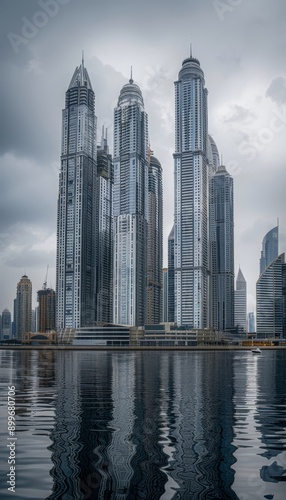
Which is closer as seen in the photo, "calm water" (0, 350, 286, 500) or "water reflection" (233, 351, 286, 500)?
"calm water" (0, 350, 286, 500)

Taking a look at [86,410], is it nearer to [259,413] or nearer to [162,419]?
[162,419]

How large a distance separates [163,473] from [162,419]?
1364 centimetres

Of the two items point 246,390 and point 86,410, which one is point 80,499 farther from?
point 246,390

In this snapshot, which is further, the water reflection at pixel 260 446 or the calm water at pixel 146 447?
the water reflection at pixel 260 446

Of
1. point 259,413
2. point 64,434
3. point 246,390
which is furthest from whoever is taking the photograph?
point 246,390

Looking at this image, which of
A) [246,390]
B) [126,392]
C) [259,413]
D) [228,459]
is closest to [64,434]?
[228,459]

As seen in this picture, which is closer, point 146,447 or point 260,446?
point 146,447

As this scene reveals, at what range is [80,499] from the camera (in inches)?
760

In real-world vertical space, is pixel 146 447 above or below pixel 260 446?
above

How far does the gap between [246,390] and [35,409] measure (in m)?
24.9

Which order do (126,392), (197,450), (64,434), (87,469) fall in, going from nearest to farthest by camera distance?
(87,469) → (197,450) → (64,434) → (126,392)

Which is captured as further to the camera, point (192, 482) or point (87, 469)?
point (87, 469)

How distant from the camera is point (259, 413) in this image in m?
39.9

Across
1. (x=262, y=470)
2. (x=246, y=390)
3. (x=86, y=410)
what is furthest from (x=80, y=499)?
(x=246, y=390)
